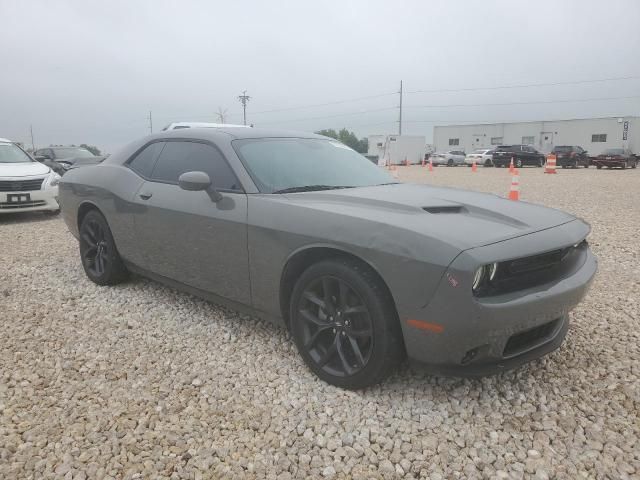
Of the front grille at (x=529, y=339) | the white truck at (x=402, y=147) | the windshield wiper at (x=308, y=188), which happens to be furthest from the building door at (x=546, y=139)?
the front grille at (x=529, y=339)

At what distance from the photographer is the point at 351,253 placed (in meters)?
2.33

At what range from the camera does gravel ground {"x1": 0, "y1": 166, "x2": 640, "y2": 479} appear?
198 cm

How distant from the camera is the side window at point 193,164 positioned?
3061 millimetres

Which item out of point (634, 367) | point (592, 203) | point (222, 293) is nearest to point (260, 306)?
point (222, 293)

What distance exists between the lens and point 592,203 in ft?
32.6

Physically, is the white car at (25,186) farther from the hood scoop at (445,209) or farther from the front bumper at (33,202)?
the hood scoop at (445,209)

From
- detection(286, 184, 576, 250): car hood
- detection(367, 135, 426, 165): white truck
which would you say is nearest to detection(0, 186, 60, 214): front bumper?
detection(286, 184, 576, 250): car hood

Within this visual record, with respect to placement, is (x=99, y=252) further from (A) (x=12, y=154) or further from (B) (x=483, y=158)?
(B) (x=483, y=158)

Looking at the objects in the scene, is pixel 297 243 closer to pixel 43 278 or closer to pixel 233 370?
pixel 233 370

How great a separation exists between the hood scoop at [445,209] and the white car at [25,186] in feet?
26.5

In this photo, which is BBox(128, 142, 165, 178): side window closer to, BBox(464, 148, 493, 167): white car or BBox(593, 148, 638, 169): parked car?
BBox(593, 148, 638, 169): parked car

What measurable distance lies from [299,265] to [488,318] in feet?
3.45

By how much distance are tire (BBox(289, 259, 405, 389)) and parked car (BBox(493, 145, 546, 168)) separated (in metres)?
30.0

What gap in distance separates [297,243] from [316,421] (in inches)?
35.8
